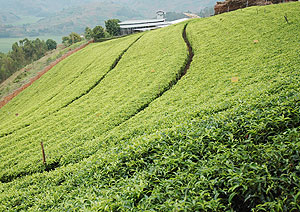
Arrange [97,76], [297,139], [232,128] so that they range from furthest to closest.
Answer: [97,76], [232,128], [297,139]

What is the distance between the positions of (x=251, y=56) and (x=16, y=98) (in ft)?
144

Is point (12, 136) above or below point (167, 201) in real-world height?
below

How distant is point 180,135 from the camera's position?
25.2 feet

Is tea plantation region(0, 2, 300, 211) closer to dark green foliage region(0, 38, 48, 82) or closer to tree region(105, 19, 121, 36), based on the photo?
tree region(105, 19, 121, 36)

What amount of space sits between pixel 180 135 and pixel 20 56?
126 metres

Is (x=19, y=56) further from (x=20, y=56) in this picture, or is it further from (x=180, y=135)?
(x=180, y=135)

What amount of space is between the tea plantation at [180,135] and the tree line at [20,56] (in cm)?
8220

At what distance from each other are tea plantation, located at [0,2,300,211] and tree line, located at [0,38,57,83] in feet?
270

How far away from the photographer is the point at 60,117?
20.9 meters

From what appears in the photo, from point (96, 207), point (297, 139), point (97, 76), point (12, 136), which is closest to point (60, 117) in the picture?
point (12, 136)

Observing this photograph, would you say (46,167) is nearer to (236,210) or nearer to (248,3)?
(236,210)

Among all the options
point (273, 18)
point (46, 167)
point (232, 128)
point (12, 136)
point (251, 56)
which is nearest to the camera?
point (232, 128)

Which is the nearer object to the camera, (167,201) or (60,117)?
(167,201)

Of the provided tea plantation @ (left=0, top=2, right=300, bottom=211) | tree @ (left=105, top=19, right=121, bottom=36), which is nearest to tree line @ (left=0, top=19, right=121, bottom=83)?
tree @ (left=105, top=19, right=121, bottom=36)
